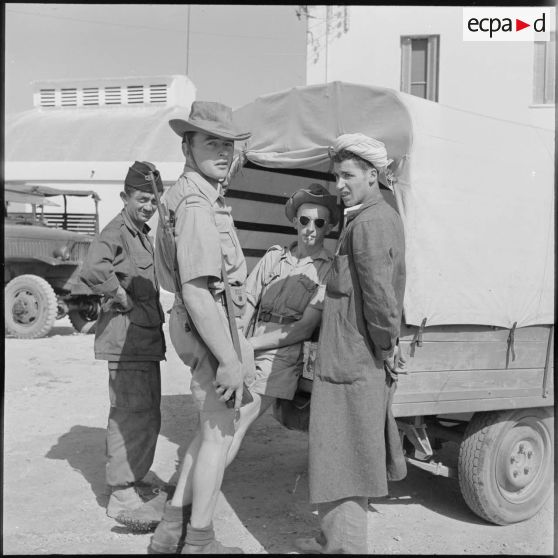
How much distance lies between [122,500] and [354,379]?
1780mm

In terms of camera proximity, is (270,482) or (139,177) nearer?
(139,177)

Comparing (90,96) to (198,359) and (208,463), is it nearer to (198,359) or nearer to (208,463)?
(198,359)

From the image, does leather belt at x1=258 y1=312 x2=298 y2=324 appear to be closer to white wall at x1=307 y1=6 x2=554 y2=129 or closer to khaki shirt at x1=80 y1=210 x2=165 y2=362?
khaki shirt at x1=80 y1=210 x2=165 y2=362

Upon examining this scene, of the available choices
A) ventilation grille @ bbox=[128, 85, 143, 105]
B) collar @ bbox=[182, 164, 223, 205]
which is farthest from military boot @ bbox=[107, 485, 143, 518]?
ventilation grille @ bbox=[128, 85, 143, 105]

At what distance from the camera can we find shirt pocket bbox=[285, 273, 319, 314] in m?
3.93

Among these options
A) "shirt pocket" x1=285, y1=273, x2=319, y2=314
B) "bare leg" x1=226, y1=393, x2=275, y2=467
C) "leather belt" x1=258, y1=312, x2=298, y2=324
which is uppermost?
"shirt pocket" x1=285, y1=273, x2=319, y2=314

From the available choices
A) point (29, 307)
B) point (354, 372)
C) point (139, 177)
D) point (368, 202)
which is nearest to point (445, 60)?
point (29, 307)

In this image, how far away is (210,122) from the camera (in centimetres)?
325

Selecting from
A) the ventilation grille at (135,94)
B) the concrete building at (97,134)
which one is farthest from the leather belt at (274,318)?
the ventilation grille at (135,94)

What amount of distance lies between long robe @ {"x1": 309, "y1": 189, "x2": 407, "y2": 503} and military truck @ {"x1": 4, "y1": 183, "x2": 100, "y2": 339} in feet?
28.7

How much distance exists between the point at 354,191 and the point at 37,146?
2201cm

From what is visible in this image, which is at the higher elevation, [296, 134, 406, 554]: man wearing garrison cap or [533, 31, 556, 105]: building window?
[533, 31, 556, 105]: building window

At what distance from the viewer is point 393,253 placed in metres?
3.19

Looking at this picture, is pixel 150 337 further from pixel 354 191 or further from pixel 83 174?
pixel 83 174
